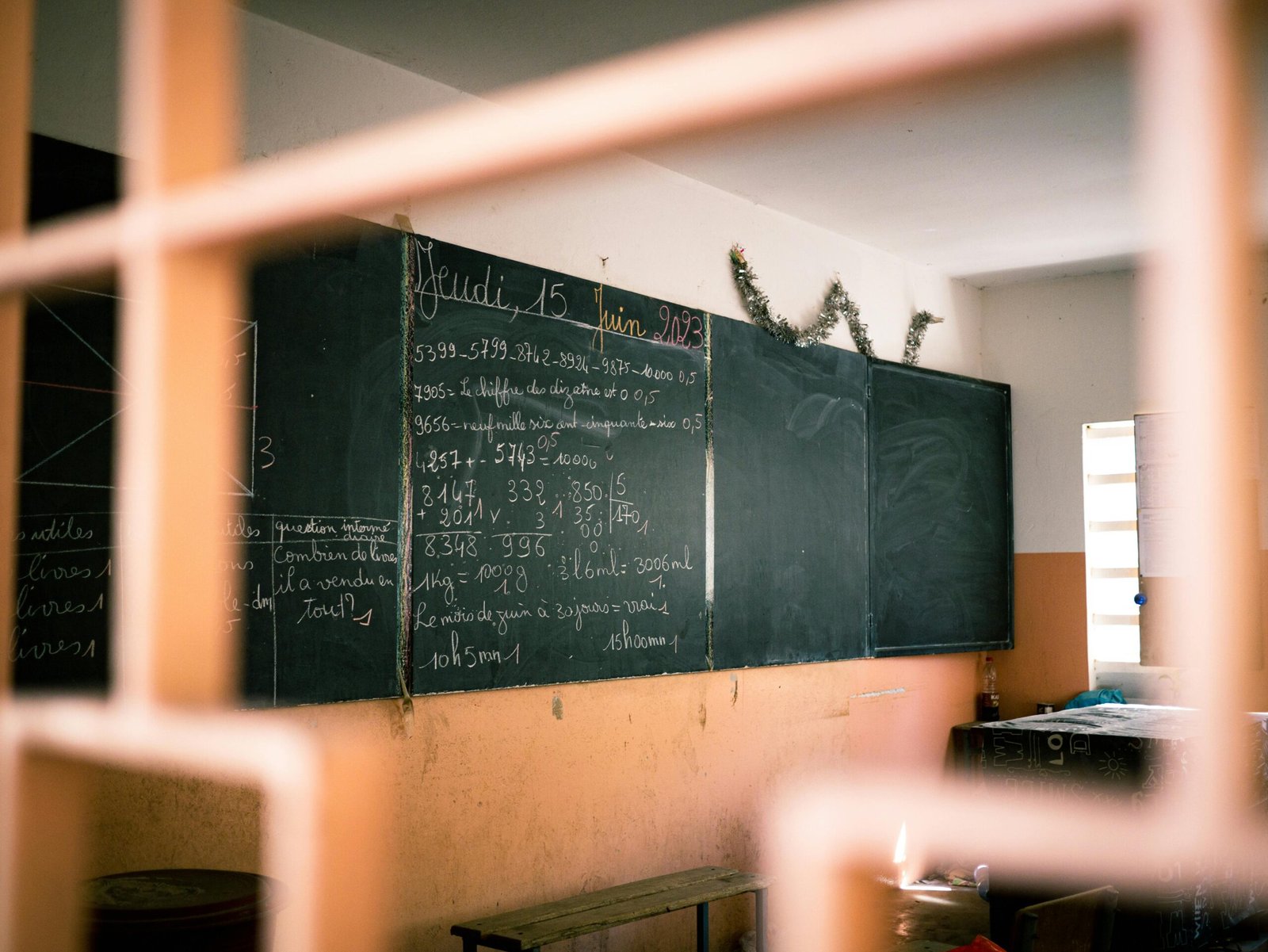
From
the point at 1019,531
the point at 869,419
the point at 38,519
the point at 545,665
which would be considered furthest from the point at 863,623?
the point at 38,519

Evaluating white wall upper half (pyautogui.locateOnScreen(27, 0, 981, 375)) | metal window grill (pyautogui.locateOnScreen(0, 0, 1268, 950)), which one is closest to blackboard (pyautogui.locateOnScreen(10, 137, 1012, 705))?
white wall upper half (pyautogui.locateOnScreen(27, 0, 981, 375))

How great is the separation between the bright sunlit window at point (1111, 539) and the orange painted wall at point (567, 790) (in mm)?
1341

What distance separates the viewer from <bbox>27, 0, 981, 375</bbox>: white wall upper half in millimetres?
2693

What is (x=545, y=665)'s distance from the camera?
12.0ft

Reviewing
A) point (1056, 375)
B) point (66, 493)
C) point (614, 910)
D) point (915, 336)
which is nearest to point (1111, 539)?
point (1056, 375)

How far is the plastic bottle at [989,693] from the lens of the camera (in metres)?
5.82

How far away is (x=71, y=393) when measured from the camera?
8.52ft

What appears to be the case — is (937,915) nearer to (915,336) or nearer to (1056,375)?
(915,336)

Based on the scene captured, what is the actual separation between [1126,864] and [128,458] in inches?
25.2

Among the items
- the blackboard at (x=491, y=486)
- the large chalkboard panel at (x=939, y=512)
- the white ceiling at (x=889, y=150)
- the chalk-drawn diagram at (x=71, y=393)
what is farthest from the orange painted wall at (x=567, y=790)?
the white ceiling at (x=889, y=150)

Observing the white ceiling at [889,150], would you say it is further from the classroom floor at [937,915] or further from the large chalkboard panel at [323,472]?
the classroom floor at [937,915]

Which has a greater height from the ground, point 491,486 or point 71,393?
point 71,393

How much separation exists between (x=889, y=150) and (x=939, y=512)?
200 centimetres

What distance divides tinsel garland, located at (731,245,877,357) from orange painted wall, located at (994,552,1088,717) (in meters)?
1.51
